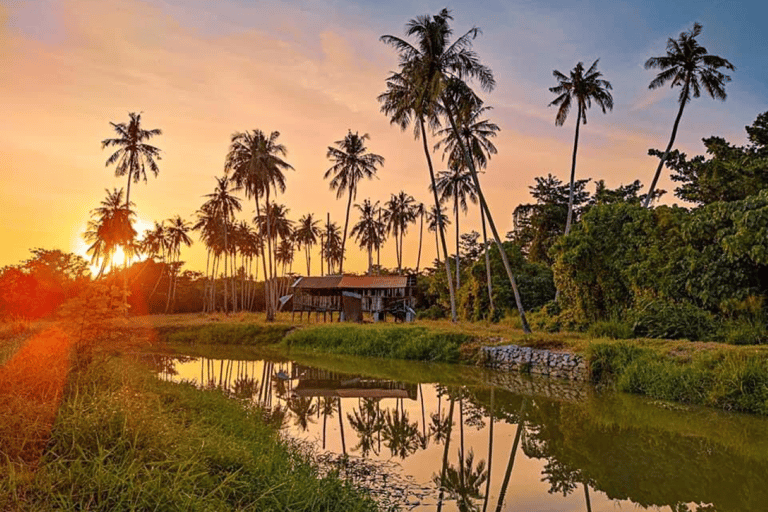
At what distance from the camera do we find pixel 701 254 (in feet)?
65.2

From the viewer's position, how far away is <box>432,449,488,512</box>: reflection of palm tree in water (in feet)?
24.3

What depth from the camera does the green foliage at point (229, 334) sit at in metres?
32.4

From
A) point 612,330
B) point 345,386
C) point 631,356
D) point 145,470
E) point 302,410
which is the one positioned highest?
point 612,330

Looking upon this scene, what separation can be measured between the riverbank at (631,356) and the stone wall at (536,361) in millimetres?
331

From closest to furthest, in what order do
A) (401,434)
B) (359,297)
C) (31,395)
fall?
1. (31,395)
2. (401,434)
3. (359,297)

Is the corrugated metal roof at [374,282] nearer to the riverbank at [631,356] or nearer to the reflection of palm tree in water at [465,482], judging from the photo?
the riverbank at [631,356]

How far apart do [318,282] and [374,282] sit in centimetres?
412

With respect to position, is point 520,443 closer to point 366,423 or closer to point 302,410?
point 366,423

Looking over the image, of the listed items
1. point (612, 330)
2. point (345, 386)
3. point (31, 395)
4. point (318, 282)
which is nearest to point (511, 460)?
point (31, 395)

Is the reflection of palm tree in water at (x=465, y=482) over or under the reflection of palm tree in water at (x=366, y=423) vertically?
under

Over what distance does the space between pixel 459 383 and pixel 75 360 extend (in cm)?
1245

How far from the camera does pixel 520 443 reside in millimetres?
10688

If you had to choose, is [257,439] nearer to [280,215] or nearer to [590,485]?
[590,485]

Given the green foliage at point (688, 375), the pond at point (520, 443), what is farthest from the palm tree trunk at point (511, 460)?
the green foliage at point (688, 375)
